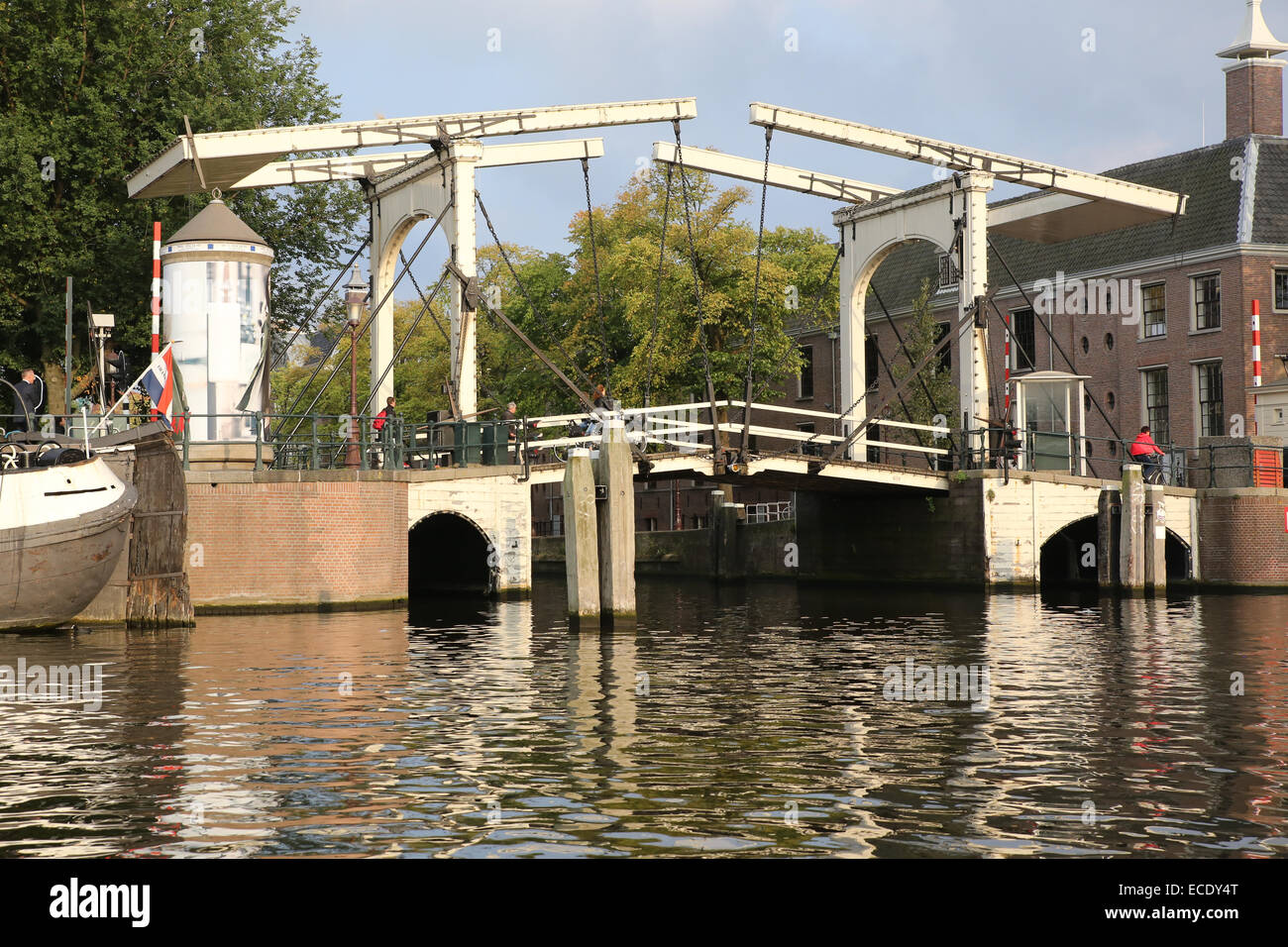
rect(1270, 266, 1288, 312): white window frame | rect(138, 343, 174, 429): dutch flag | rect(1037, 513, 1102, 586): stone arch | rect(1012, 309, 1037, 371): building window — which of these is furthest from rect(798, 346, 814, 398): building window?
rect(138, 343, 174, 429): dutch flag

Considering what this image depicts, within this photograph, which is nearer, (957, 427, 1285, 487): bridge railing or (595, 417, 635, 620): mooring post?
(595, 417, 635, 620): mooring post

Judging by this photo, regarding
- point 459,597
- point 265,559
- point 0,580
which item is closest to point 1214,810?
point 0,580

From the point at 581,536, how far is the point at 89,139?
16078 mm

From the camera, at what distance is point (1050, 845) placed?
624 cm

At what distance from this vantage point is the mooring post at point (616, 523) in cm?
1697

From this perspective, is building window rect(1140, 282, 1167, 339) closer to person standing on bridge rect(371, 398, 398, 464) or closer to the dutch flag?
person standing on bridge rect(371, 398, 398, 464)

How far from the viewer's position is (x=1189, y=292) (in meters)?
35.3

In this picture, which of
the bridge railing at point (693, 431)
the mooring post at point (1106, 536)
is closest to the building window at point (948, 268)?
the bridge railing at point (693, 431)

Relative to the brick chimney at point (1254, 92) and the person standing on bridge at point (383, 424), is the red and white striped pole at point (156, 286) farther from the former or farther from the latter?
the brick chimney at point (1254, 92)

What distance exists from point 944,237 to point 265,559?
44.8ft

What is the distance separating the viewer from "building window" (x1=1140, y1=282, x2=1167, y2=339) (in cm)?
3625

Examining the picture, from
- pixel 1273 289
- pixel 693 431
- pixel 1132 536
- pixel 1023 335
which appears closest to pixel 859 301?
pixel 693 431

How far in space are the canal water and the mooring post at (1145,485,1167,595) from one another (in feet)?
28.6
